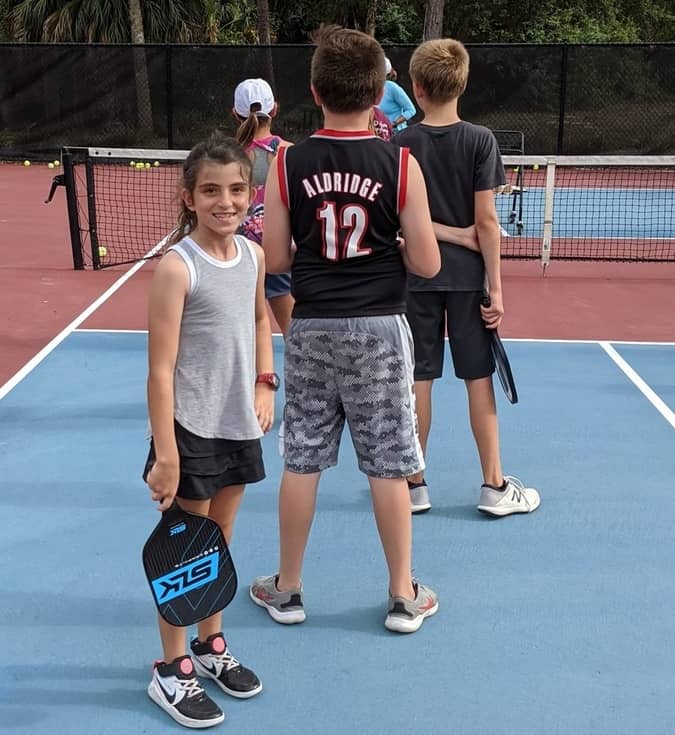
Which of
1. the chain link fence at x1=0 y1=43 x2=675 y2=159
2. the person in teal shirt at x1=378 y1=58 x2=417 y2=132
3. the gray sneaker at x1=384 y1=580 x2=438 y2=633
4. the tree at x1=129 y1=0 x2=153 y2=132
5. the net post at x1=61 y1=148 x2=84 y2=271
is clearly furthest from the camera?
the tree at x1=129 y1=0 x2=153 y2=132

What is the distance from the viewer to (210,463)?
289 cm

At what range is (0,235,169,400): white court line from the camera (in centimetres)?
609

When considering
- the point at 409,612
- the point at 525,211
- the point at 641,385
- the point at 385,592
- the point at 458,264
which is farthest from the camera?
the point at 525,211

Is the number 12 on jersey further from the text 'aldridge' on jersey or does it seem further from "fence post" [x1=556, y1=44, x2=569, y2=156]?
"fence post" [x1=556, y1=44, x2=569, y2=156]

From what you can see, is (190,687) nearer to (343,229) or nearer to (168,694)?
(168,694)

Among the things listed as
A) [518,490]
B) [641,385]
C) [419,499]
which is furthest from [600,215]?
[419,499]

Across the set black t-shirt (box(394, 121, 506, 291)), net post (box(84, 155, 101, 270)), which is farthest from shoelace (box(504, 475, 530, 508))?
net post (box(84, 155, 101, 270))

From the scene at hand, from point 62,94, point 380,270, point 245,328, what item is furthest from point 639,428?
point 62,94

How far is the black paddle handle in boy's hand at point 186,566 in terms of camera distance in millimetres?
2812

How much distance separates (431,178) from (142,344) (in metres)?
3.45

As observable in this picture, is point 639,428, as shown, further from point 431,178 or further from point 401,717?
point 401,717

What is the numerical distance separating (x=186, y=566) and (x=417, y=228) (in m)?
1.17

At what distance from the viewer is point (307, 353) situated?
321 centimetres

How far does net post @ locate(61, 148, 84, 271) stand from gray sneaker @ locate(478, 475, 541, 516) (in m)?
5.91
